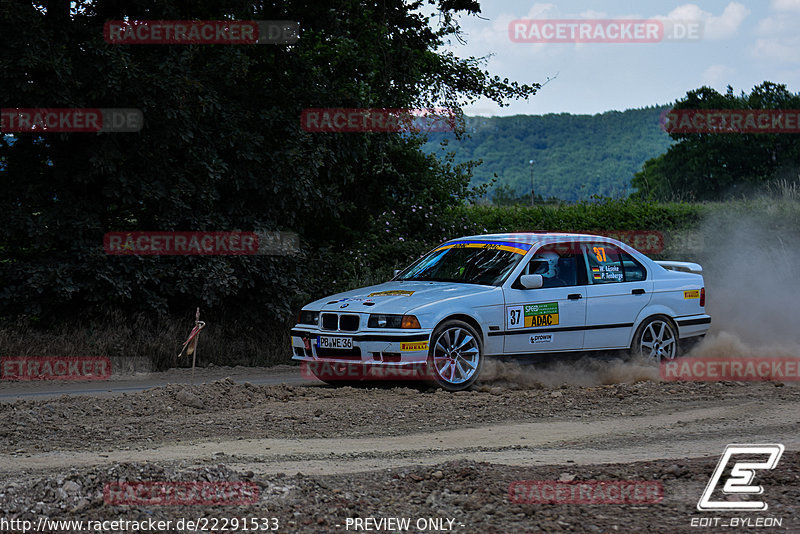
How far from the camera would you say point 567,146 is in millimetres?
117438

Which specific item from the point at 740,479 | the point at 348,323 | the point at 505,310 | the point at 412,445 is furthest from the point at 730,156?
the point at 740,479

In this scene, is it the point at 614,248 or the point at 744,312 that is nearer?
the point at 614,248

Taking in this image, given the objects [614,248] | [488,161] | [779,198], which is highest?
[488,161]

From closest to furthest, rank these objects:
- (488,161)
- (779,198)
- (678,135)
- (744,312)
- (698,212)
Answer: (744,312), (698,212), (779,198), (678,135), (488,161)

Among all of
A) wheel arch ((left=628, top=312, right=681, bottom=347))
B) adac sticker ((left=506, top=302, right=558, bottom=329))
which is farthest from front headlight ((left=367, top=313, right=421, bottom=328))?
wheel arch ((left=628, top=312, right=681, bottom=347))

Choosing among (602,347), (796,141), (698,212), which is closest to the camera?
(602,347)

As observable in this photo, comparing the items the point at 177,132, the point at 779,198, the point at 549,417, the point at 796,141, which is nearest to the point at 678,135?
the point at 796,141

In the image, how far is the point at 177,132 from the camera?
1483cm

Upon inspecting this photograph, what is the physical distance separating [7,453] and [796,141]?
58.1 m

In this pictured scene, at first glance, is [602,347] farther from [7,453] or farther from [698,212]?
[698,212]

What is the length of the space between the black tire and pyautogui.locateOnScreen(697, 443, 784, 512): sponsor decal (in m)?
4.92

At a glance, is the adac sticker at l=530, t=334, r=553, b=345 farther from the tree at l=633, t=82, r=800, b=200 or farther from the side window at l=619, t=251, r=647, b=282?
the tree at l=633, t=82, r=800, b=200

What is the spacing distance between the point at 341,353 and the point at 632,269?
408 centimetres

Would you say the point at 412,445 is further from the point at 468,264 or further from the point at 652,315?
the point at 652,315
